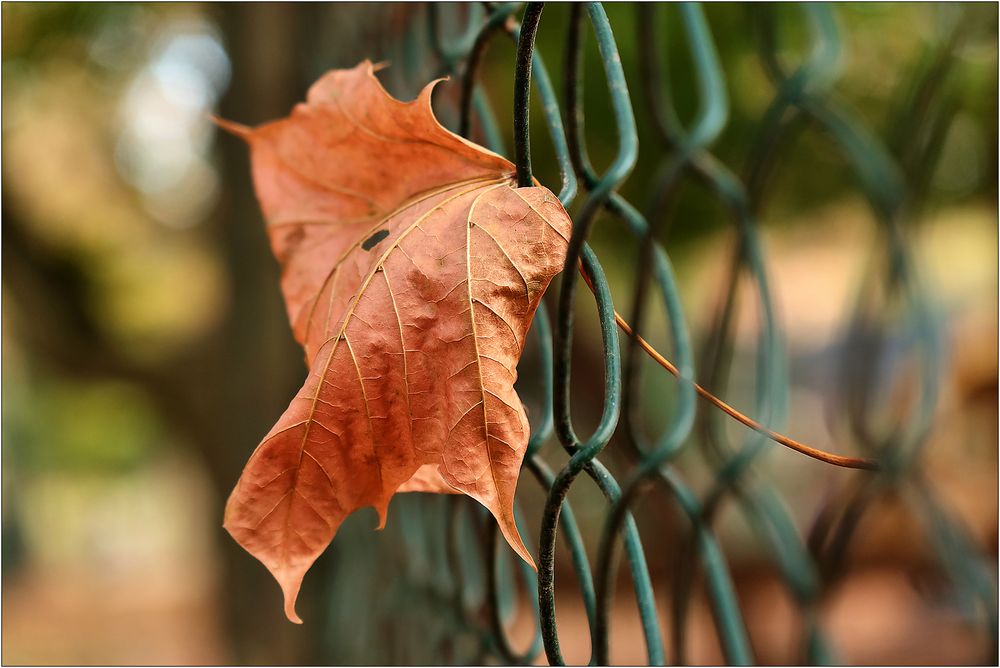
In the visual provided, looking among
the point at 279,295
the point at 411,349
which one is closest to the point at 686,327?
the point at 411,349

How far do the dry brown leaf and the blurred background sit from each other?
7.1 inches

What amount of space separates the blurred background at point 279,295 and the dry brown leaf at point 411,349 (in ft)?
0.59

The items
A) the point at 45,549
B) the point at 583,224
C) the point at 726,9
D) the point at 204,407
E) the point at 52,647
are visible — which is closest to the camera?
the point at 583,224

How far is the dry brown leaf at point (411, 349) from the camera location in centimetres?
29

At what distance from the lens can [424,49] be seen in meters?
0.82

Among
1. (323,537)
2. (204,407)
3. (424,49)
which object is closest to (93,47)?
(204,407)

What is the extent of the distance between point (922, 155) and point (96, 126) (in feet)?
11.4

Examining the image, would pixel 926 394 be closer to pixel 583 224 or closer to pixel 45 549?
pixel 583 224

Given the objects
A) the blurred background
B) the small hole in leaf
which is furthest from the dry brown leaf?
the blurred background

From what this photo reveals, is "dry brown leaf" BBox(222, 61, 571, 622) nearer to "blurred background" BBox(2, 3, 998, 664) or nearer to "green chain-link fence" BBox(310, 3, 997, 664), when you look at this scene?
"green chain-link fence" BBox(310, 3, 997, 664)

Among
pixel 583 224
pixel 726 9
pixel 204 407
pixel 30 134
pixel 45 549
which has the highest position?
pixel 726 9

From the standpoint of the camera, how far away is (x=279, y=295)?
69.6 inches

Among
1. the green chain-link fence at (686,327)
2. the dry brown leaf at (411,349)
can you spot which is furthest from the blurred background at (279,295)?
the dry brown leaf at (411,349)

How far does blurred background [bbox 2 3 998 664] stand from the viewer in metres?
1.30
